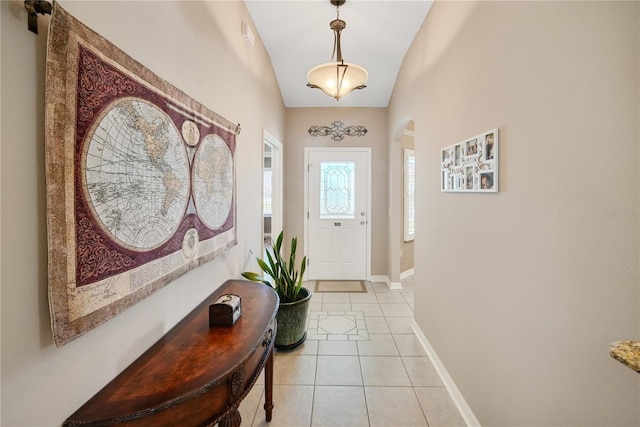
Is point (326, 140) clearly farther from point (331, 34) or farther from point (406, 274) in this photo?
point (406, 274)

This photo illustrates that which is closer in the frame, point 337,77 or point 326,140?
point 337,77

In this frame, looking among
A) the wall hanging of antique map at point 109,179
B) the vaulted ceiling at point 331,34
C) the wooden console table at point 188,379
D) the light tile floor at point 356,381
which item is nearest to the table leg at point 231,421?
the wooden console table at point 188,379

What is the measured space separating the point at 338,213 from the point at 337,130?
122 centimetres

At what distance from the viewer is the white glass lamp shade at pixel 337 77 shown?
6.75ft

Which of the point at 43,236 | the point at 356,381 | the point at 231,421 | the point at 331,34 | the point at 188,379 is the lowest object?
the point at 356,381

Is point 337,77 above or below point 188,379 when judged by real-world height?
above

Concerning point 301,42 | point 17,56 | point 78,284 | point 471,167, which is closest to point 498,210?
point 471,167

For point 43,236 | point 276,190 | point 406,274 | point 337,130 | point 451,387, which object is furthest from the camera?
point 406,274

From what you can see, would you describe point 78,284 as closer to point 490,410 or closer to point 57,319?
point 57,319

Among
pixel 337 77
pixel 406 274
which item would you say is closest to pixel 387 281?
pixel 406 274

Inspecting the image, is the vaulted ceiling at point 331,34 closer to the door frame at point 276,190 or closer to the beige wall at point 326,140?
the beige wall at point 326,140

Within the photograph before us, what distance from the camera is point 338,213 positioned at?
4336 millimetres

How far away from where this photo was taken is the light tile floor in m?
1.75

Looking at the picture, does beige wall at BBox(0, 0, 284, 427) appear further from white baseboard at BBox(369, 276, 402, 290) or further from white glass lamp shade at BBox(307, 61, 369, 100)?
white baseboard at BBox(369, 276, 402, 290)
